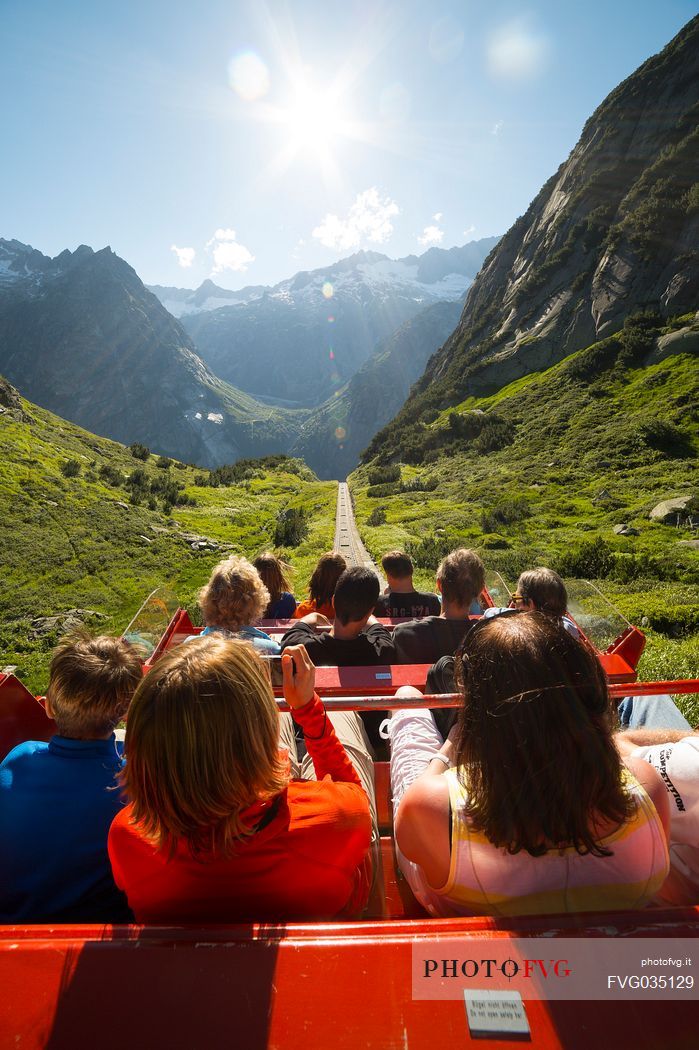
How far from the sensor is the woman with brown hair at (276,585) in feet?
22.1

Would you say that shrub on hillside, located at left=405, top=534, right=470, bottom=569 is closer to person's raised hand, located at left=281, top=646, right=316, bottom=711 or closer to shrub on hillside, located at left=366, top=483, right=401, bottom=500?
person's raised hand, located at left=281, top=646, right=316, bottom=711

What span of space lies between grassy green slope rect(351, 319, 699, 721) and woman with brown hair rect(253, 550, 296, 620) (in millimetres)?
5664

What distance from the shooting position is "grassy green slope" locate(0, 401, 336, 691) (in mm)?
14234

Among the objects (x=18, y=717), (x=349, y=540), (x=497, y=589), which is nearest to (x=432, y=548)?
(x=349, y=540)

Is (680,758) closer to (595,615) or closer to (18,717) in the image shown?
(595,615)

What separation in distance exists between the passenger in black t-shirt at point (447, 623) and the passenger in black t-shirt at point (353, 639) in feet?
0.61

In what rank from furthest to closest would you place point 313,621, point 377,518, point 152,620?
point 377,518
point 313,621
point 152,620

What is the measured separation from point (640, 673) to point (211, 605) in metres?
6.79

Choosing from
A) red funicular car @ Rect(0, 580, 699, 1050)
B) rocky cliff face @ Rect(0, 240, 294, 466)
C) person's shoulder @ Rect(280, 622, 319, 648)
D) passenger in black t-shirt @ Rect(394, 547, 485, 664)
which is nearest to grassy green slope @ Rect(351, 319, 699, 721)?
passenger in black t-shirt @ Rect(394, 547, 485, 664)

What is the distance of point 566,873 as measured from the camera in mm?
1590

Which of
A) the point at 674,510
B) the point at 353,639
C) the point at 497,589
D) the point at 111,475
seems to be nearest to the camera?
the point at 353,639

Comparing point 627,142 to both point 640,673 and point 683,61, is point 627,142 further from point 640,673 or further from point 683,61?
point 640,673

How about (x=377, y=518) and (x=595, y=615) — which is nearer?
(x=595, y=615)

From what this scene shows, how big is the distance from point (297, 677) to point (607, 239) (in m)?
66.7
